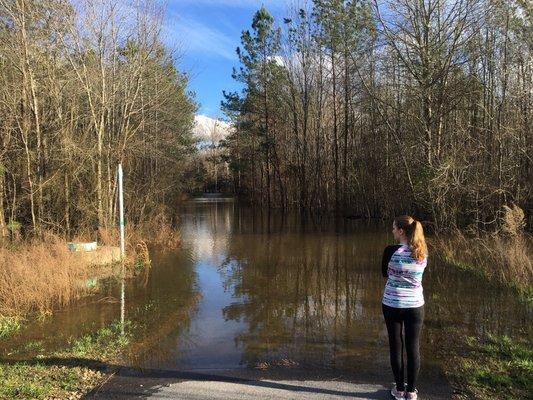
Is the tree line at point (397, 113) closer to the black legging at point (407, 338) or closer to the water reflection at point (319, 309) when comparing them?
the water reflection at point (319, 309)

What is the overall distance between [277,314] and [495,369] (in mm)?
4177

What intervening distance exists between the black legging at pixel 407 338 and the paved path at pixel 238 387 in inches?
11.6

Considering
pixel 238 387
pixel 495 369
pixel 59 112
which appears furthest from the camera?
pixel 59 112

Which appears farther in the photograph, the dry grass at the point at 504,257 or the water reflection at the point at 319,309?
the dry grass at the point at 504,257

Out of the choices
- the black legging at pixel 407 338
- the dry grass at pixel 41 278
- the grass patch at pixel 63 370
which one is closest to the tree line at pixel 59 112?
the dry grass at pixel 41 278

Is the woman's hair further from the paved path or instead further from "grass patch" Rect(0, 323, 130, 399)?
"grass patch" Rect(0, 323, 130, 399)

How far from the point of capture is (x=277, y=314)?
898cm

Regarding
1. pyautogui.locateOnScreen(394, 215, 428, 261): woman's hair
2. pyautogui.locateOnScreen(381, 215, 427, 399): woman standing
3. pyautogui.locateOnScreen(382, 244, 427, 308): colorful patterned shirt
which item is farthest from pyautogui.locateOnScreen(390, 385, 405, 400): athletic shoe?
pyautogui.locateOnScreen(394, 215, 428, 261): woman's hair

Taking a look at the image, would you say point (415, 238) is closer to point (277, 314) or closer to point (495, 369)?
point (495, 369)

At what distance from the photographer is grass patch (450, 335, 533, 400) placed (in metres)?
4.91

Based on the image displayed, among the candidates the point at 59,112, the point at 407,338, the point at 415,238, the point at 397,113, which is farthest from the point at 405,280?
the point at 397,113

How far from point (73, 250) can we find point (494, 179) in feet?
50.6

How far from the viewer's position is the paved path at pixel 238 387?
488cm

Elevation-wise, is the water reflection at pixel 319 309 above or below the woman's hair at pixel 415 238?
below
